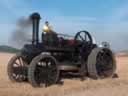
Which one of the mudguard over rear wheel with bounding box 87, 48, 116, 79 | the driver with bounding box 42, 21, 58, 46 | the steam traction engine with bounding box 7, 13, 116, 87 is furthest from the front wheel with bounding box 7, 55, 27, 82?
the mudguard over rear wheel with bounding box 87, 48, 116, 79

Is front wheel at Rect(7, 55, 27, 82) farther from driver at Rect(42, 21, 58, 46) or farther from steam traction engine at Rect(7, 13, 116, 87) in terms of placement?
driver at Rect(42, 21, 58, 46)

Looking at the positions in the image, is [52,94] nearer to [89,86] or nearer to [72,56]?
[89,86]

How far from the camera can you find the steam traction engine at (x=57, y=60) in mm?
14508

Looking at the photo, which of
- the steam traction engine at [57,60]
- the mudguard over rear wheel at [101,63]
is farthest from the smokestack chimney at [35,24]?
the mudguard over rear wheel at [101,63]

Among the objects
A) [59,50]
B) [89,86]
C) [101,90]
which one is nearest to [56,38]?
[59,50]

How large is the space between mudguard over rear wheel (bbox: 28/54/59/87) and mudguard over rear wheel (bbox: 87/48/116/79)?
217 centimetres

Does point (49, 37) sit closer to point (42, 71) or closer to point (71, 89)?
point (42, 71)

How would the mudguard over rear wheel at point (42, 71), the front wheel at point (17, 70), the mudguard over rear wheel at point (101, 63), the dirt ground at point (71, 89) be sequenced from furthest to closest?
the mudguard over rear wheel at point (101, 63)
the front wheel at point (17, 70)
the mudguard over rear wheel at point (42, 71)
the dirt ground at point (71, 89)

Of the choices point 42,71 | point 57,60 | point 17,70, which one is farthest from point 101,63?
point 17,70

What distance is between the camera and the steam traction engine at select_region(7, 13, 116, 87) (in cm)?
1451

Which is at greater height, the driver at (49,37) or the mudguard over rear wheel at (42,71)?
the driver at (49,37)

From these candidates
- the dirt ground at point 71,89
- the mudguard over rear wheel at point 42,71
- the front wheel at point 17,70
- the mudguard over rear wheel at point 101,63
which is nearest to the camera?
the dirt ground at point 71,89

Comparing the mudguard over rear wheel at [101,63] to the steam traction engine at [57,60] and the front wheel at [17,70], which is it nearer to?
A: the steam traction engine at [57,60]

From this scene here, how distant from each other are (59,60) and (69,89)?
334 cm
